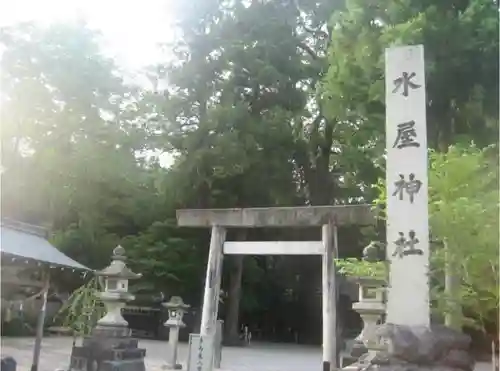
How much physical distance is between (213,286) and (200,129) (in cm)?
574

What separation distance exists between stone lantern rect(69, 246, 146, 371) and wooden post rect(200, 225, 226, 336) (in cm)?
113

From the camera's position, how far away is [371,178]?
529 inches

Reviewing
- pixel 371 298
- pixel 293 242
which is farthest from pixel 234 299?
pixel 371 298

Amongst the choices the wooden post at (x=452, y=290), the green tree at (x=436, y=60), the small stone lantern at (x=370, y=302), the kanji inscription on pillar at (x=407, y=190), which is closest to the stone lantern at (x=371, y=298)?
the small stone lantern at (x=370, y=302)

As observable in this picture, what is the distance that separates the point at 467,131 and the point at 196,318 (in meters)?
9.94

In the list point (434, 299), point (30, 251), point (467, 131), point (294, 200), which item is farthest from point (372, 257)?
point (294, 200)

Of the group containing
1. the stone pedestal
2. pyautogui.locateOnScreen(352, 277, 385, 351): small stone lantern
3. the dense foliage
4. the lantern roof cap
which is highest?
the dense foliage

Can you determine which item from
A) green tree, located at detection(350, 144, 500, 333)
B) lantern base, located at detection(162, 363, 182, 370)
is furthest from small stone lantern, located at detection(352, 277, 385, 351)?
lantern base, located at detection(162, 363, 182, 370)

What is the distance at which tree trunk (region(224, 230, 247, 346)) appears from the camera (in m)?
15.6

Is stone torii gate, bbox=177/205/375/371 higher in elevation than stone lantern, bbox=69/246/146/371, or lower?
A: higher

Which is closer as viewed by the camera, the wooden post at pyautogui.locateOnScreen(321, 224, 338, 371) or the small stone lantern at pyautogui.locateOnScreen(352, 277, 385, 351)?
the small stone lantern at pyautogui.locateOnScreen(352, 277, 385, 351)

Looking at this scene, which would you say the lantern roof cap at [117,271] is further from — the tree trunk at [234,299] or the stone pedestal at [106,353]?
the tree trunk at [234,299]

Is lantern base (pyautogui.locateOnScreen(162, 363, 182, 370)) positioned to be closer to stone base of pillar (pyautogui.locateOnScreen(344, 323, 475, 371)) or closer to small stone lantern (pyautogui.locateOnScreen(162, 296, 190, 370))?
small stone lantern (pyautogui.locateOnScreen(162, 296, 190, 370))

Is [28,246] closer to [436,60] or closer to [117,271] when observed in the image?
[117,271]
